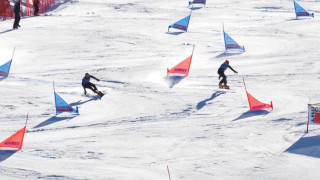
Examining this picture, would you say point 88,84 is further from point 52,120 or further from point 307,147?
point 307,147

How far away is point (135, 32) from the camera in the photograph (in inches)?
1078

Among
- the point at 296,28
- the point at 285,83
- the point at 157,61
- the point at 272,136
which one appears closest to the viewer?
the point at 272,136

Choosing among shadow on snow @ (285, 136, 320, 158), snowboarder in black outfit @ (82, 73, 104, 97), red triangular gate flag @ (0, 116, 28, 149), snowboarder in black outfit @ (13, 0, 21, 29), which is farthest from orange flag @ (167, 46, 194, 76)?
snowboarder in black outfit @ (13, 0, 21, 29)

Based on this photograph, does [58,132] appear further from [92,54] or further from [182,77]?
[92,54]

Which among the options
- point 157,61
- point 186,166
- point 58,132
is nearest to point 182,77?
point 157,61

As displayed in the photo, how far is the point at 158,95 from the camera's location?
1936 cm

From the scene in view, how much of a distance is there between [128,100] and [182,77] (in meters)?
3.01

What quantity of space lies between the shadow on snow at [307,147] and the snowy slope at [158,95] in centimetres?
2

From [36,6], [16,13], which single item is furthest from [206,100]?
[36,6]

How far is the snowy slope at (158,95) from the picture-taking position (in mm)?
13836

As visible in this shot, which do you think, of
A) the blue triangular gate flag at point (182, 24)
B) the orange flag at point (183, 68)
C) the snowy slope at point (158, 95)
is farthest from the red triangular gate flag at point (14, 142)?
the blue triangular gate flag at point (182, 24)

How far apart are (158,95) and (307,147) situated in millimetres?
6100

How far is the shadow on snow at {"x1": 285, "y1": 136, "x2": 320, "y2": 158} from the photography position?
14033mm

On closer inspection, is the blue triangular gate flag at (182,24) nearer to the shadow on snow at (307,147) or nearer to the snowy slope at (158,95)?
the snowy slope at (158,95)
